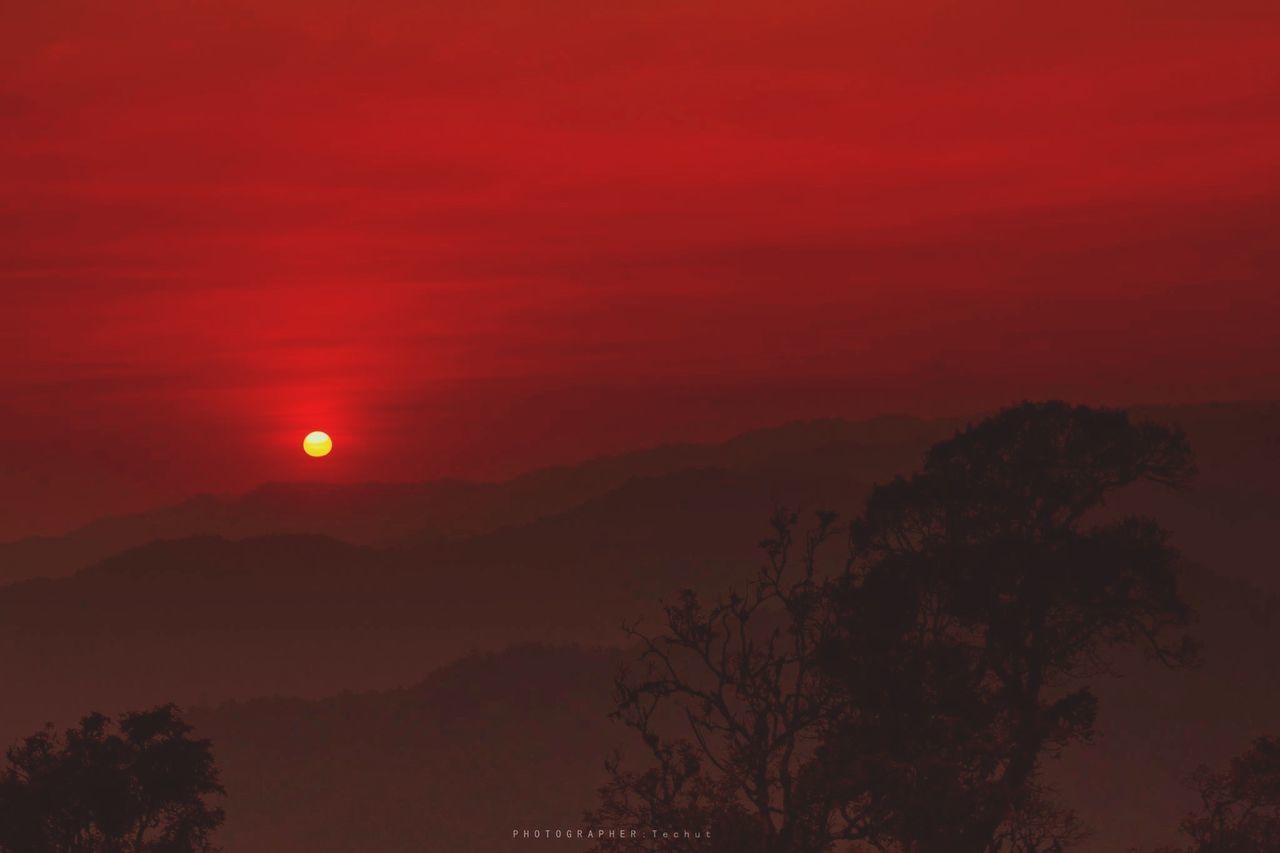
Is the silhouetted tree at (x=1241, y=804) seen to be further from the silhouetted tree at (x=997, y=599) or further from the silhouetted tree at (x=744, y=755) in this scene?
A: the silhouetted tree at (x=744, y=755)

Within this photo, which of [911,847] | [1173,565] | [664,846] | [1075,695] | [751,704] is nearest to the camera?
[751,704]

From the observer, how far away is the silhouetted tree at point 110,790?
3541 cm

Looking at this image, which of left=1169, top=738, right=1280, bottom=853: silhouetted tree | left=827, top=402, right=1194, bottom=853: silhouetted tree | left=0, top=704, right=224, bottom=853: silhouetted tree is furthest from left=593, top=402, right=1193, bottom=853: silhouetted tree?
left=0, top=704, right=224, bottom=853: silhouetted tree

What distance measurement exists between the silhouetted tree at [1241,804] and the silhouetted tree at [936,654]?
245 cm

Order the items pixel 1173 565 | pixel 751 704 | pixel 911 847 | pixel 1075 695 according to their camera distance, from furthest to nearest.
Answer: pixel 1173 565 < pixel 1075 695 < pixel 911 847 < pixel 751 704

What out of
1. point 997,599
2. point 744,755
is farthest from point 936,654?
point 744,755

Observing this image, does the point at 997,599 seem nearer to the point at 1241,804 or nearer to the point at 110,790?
the point at 1241,804

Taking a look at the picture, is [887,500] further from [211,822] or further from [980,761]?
[211,822]

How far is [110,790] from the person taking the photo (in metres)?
35.4

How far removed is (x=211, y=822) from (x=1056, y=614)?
18231mm

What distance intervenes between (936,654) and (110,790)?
57.0 ft

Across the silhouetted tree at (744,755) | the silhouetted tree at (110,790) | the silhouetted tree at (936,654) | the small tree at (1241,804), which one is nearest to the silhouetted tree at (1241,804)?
the small tree at (1241,804)

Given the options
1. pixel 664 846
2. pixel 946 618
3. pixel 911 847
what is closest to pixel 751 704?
pixel 664 846

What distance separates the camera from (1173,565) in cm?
3647
